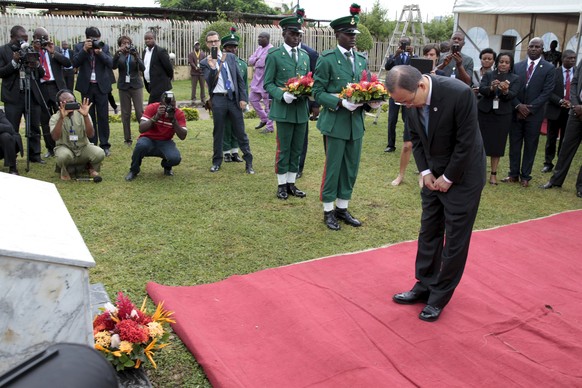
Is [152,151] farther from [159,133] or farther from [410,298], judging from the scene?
[410,298]

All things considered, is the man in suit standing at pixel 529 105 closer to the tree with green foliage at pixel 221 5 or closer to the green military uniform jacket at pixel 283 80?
the green military uniform jacket at pixel 283 80

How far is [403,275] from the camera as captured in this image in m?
4.55

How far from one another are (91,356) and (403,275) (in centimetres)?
351

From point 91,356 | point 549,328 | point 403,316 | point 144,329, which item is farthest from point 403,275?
point 91,356

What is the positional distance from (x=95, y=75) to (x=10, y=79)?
3.98ft

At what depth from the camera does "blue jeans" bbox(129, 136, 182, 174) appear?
714 cm

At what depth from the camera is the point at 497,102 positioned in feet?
23.9

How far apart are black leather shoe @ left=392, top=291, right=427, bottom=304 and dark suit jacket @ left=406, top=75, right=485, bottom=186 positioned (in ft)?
3.11

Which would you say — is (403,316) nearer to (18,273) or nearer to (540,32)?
(18,273)

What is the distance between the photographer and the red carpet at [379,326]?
319cm

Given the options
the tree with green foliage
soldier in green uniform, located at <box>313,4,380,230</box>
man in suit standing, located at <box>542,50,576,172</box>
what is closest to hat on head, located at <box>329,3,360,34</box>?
soldier in green uniform, located at <box>313,4,380,230</box>

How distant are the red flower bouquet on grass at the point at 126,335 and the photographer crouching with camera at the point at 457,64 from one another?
5881mm

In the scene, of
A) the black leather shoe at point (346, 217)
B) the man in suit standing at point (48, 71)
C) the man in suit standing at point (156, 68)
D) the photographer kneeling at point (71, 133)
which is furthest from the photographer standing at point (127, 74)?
the black leather shoe at point (346, 217)

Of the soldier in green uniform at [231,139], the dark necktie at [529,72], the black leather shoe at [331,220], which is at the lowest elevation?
the black leather shoe at [331,220]
